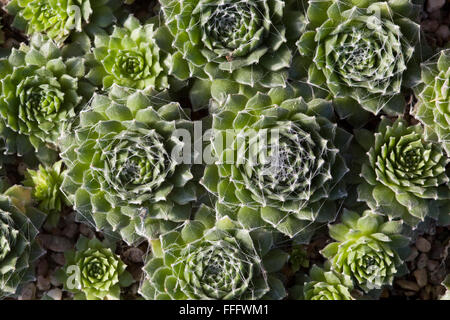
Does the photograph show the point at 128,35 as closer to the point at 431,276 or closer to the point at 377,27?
the point at 377,27

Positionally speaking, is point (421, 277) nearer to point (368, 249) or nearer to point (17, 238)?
point (368, 249)

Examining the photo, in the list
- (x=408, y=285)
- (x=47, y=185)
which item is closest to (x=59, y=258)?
(x=47, y=185)

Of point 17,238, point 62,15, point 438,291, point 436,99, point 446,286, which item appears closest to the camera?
point 436,99

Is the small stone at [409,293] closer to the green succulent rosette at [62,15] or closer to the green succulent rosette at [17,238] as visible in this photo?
the green succulent rosette at [17,238]

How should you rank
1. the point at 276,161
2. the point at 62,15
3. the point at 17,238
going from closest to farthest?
the point at 276,161 → the point at 17,238 → the point at 62,15

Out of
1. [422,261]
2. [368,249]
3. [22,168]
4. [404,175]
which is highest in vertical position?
[404,175]
